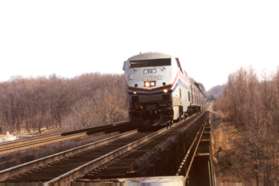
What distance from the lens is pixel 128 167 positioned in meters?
9.91

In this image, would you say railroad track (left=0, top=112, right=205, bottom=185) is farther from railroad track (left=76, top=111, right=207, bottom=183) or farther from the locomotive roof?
the locomotive roof

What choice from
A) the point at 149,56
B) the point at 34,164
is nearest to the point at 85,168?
the point at 34,164

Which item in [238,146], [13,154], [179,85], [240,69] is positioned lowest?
[238,146]

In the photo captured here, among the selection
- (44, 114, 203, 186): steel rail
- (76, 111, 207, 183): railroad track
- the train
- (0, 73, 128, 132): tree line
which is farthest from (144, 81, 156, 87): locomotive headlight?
(0, 73, 128, 132): tree line

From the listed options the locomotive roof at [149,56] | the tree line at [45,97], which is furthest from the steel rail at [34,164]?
the tree line at [45,97]

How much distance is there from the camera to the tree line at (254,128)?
39.2 meters

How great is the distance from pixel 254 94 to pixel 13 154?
2579 inches

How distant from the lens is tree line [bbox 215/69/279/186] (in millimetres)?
39188

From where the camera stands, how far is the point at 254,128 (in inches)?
2189

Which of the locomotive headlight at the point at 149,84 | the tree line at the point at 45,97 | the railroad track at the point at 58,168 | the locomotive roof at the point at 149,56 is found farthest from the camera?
the tree line at the point at 45,97

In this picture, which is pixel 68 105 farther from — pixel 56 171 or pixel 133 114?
pixel 56 171

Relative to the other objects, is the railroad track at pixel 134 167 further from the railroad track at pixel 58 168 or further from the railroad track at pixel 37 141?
the railroad track at pixel 37 141

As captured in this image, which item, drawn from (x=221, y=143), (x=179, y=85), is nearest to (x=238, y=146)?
(x=221, y=143)

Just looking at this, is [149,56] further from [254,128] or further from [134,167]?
[254,128]
